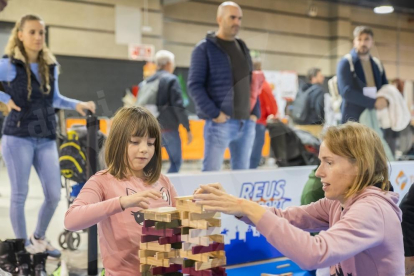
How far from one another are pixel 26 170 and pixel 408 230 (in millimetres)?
2172

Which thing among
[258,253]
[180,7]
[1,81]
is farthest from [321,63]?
[1,81]

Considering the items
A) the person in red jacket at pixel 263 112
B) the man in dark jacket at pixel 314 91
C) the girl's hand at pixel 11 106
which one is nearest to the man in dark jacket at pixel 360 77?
the man in dark jacket at pixel 314 91

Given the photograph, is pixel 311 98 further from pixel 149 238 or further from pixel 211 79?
pixel 149 238

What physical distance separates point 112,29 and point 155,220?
2.20m

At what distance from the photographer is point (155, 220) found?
1.74 m

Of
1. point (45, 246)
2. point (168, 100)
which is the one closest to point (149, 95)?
point (168, 100)

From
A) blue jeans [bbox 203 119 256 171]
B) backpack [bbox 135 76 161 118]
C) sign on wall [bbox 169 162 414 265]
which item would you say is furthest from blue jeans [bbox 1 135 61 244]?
blue jeans [bbox 203 119 256 171]

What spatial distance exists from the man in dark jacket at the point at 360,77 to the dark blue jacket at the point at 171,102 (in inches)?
38.0

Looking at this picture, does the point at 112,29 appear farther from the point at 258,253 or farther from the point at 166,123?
the point at 258,253

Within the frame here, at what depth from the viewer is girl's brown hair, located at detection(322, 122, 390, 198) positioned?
1738mm

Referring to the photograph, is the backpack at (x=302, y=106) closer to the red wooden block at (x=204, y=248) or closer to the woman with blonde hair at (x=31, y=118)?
the woman with blonde hair at (x=31, y=118)

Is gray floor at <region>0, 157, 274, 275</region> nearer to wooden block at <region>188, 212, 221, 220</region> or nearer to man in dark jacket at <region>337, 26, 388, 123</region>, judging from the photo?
man in dark jacket at <region>337, 26, 388, 123</region>

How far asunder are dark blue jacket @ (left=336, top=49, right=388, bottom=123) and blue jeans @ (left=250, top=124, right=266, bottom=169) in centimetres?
71

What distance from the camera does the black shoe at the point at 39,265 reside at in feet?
10.7
